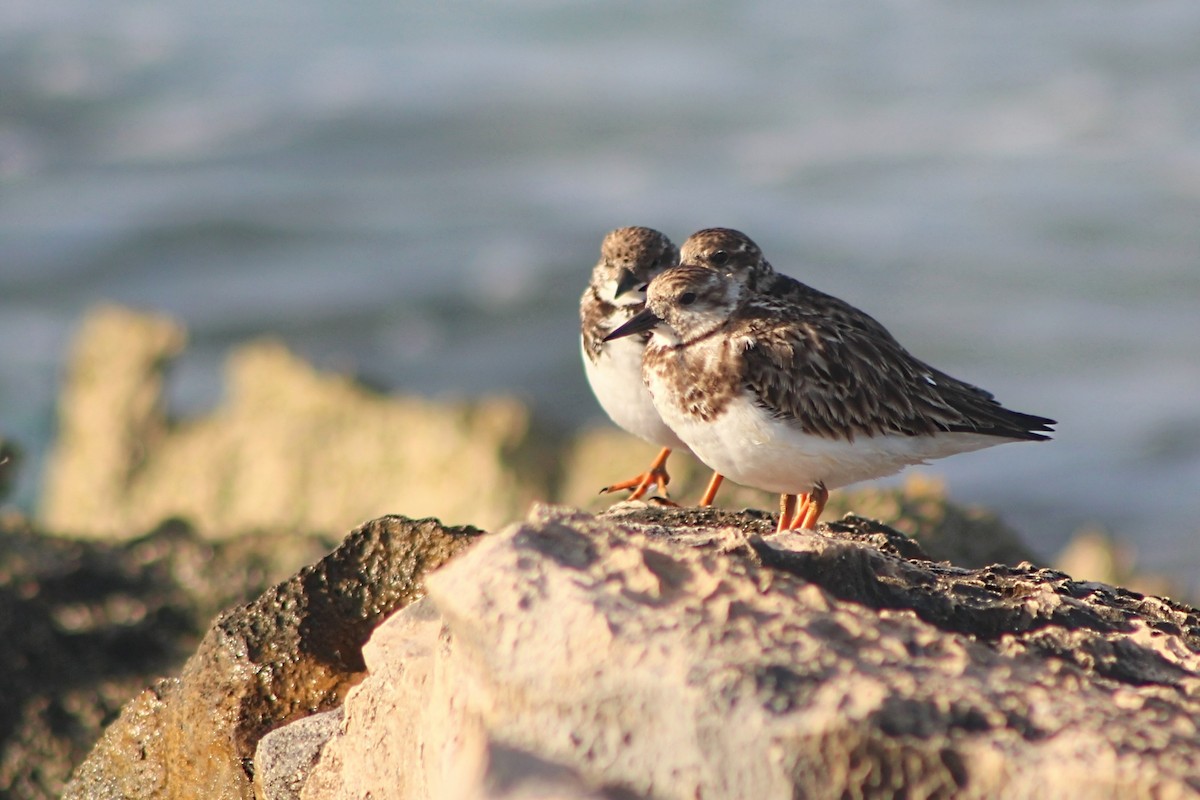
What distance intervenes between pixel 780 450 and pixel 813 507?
0.85 ft

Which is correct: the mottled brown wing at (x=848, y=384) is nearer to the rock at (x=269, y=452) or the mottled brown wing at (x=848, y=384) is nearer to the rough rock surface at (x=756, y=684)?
the rough rock surface at (x=756, y=684)

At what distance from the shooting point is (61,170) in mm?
17984

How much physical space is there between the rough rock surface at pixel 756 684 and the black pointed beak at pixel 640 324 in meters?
1.81

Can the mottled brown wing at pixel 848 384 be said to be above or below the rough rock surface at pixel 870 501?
above

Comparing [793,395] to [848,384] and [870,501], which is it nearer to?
[848,384]

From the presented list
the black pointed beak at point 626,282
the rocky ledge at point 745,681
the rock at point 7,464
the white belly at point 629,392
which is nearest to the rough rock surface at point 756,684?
the rocky ledge at point 745,681

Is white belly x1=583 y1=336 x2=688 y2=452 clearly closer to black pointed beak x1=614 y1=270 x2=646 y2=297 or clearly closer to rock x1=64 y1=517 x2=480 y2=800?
black pointed beak x1=614 y1=270 x2=646 y2=297

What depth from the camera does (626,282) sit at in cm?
561

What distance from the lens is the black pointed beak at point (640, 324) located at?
4.88 m

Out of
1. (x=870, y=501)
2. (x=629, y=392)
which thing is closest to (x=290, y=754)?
(x=629, y=392)

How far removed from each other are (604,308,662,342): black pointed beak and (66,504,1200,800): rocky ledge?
1.50m

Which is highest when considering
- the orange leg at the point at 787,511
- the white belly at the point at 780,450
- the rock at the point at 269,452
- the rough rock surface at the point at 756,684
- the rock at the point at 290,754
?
the rough rock surface at the point at 756,684

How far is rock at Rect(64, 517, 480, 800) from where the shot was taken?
3779 millimetres

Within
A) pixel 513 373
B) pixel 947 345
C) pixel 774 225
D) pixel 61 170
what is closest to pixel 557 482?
pixel 513 373
